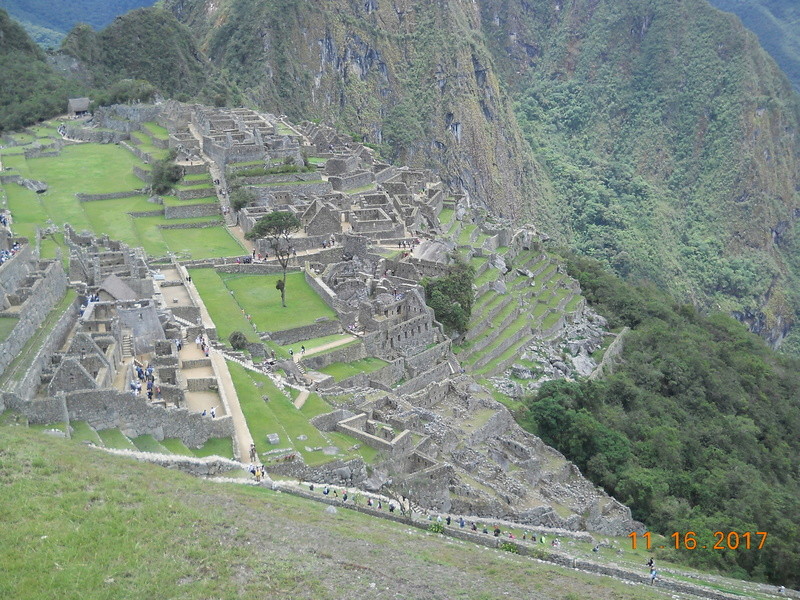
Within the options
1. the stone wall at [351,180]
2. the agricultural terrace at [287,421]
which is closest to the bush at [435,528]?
the agricultural terrace at [287,421]

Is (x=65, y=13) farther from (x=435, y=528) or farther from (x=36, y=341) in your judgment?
(x=435, y=528)

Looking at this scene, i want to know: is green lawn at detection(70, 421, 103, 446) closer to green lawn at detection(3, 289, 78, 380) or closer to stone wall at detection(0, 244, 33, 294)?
green lawn at detection(3, 289, 78, 380)

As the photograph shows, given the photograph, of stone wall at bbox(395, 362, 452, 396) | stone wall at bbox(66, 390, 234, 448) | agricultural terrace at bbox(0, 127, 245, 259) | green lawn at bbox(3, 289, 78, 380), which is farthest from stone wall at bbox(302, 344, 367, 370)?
agricultural terrace at bbox(0, 127, 245, 259)

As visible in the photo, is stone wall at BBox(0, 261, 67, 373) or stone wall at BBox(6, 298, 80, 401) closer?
stone wall at BBox(6, 298, 80, 401)

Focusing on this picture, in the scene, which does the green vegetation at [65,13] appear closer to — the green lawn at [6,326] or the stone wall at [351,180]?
the stone wall at [351,180]

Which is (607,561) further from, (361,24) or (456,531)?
(361,24)

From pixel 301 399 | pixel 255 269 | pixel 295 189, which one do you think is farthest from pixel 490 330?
pixel 301 399
